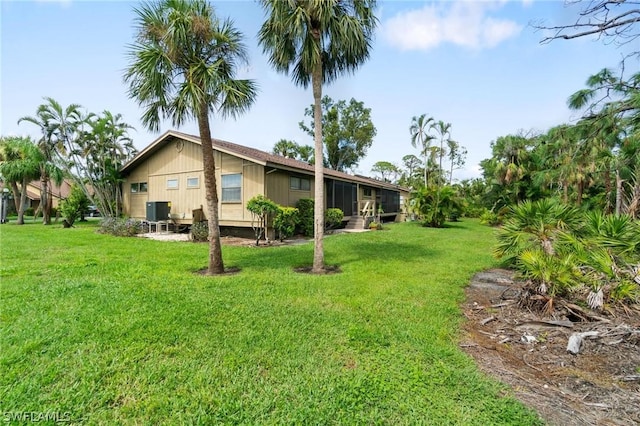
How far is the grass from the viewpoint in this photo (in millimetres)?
2422

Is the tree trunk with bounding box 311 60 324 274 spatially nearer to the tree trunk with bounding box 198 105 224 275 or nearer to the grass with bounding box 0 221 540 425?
the grass with bounding box 0 221 540 425

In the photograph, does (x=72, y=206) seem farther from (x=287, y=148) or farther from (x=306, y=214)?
(x=287, y=148)

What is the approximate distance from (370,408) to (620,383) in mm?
2630

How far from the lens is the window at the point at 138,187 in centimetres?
1655

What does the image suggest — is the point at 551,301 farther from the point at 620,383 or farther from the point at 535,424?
the point at 535,424

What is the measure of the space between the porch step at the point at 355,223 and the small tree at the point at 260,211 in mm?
7573

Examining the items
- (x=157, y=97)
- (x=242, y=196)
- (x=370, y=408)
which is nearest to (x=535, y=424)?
(x=370, y=408)

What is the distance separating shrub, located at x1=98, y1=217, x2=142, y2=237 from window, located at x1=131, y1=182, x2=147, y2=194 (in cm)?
259

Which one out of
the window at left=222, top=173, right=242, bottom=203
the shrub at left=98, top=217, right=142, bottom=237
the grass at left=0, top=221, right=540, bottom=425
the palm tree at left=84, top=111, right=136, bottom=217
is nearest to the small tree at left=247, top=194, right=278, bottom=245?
the window at left=222, top=173, right=242, bottom=203

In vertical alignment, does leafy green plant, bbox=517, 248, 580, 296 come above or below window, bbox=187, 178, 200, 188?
below

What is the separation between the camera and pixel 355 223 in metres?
18.5

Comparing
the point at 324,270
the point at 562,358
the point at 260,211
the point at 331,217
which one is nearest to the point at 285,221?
the point at 260,211

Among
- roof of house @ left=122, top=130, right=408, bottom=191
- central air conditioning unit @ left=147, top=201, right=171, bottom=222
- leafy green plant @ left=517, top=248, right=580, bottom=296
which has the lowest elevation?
leafy green plant @ left=517, top=248, right=580, bottom=296

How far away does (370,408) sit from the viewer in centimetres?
248
